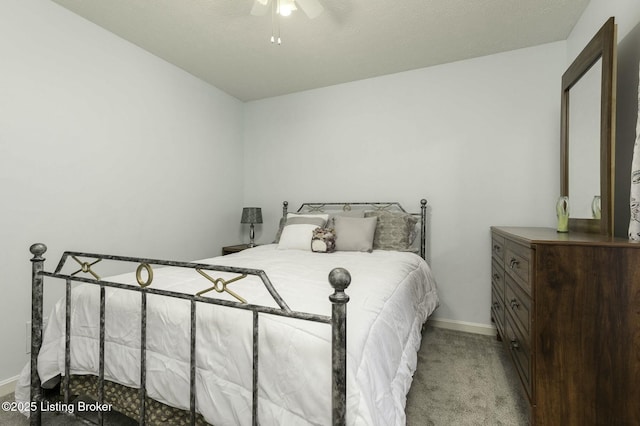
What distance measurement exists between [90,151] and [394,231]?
2617 millimetres

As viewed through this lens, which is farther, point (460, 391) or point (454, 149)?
point (454, 149)

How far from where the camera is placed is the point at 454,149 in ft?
10.1

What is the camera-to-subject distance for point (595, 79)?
75.0 inches

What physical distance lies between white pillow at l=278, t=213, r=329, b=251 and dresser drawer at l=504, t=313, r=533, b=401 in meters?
1.61

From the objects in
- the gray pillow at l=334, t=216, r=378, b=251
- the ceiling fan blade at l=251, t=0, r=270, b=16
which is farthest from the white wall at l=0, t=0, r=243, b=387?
the gray pillow at l=334, t=216, r=378, b=251

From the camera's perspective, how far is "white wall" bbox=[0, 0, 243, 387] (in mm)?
2027

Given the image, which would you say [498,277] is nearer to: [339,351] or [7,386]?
[339,351]

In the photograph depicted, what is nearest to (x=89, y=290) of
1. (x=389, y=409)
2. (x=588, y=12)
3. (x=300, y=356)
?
(x=300, y=356)

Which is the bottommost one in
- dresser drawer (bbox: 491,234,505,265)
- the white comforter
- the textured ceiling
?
the white comforter

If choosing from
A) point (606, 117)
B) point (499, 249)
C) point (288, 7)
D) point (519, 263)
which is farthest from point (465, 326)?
point (288, 7)

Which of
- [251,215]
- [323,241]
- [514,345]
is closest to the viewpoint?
[514,345]

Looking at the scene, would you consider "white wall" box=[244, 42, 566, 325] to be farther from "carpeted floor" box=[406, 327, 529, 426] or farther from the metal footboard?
the metal footboard

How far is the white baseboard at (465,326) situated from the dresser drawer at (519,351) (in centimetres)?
93

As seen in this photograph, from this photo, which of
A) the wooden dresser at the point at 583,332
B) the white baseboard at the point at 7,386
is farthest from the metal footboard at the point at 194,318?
the wooden dresser at the point at 583,332
